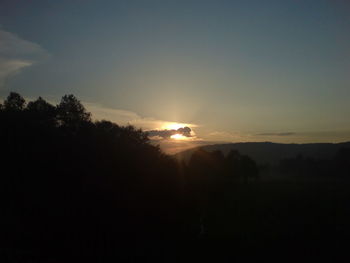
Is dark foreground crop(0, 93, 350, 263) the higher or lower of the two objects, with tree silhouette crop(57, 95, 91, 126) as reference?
lower

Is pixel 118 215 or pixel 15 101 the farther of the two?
pixel 15 101

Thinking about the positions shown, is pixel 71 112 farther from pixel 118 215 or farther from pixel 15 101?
pixel 118 215

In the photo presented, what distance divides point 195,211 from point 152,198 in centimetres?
605

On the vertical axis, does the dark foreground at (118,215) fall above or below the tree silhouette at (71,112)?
below

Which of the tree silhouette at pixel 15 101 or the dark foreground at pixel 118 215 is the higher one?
the tree silhouette at pixel 15 101

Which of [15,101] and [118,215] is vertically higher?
[15,101]

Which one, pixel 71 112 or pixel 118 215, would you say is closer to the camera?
pixel 118 215

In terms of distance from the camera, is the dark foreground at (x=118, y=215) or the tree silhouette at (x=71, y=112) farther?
the tree silhouette at (x=71, y=112)

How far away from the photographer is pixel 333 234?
110 ft

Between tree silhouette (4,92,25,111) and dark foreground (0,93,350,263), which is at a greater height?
tree silhouette (4,92,25,111)

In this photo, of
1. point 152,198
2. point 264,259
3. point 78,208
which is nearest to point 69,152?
point 78,208

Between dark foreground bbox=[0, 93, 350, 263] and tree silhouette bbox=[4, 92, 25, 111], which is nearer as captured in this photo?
dark foreground bbox=[0, 93, 350, 263]

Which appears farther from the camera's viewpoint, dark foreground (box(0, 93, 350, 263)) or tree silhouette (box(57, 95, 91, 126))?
tree silhouette (box(57, 95, 91, 126))

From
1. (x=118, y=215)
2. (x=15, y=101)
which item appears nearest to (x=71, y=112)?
(x=15, y=101)
